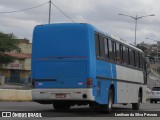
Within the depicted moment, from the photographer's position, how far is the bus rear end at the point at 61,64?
17.8m

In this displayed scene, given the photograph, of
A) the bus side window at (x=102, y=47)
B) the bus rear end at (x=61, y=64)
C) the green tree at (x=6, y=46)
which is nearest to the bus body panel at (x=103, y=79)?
the bus side window at (x=102, y=47)

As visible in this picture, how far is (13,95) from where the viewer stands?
31203 millimetres

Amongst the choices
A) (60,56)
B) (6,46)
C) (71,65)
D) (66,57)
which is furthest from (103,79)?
(6,46)

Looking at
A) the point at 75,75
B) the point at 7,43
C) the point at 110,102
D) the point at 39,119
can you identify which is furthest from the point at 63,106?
the point at 7,43

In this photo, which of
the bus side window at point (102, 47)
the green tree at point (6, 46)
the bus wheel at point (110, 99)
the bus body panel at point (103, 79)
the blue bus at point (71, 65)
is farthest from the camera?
the green tree at point (6, 46)

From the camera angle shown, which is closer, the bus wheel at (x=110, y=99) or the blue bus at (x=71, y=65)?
the blue bus at (x=71, y=65)

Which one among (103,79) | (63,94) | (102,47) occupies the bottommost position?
(63,94)

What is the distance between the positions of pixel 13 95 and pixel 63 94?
45.2 feet

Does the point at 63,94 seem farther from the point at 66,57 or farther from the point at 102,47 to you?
the point at 102,47

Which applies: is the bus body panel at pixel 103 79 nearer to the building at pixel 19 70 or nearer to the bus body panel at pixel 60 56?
the bus body panel at pixel 60 56

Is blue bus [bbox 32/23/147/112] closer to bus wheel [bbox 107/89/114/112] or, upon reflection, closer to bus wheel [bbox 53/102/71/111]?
bus wheel [bbox 107/89/114/112]

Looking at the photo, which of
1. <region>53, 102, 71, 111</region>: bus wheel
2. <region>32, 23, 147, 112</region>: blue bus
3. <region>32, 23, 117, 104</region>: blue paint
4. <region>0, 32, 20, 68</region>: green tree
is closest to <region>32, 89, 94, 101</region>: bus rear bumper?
<region>32, 23, 147, 112</region>: blue bus

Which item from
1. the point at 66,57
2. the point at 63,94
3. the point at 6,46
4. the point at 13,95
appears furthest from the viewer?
the point at 6,46

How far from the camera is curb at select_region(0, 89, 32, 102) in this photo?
30500mm
